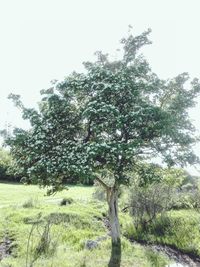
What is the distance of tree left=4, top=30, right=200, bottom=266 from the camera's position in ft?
50.5

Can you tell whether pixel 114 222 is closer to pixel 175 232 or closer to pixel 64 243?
pixel 64 243

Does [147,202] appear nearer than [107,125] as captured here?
No

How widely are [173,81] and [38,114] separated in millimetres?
7072

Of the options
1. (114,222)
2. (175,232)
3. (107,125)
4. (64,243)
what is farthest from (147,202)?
(107,125)

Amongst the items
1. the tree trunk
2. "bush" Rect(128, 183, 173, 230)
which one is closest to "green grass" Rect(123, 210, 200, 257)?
"bush" Rect(128, 183, 173, 230)

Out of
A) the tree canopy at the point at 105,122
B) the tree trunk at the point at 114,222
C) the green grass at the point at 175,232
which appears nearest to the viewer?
the tree canopy at the point at 105,122

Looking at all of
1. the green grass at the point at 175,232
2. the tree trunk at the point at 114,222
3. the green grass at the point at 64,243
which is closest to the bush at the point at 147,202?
the green grass at the point at 175,232

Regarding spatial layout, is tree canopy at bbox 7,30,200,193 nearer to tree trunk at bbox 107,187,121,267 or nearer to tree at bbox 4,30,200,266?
tree at bbox 4,30,200,266

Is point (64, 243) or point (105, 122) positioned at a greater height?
point (105, 122)

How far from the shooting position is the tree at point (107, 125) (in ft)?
50.5

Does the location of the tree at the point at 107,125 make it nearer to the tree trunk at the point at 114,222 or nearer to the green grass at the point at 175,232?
the tree trunk at the point at 114,222

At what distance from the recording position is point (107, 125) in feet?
52.4

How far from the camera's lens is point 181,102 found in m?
17.7

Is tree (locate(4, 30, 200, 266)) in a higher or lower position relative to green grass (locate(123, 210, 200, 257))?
higher
